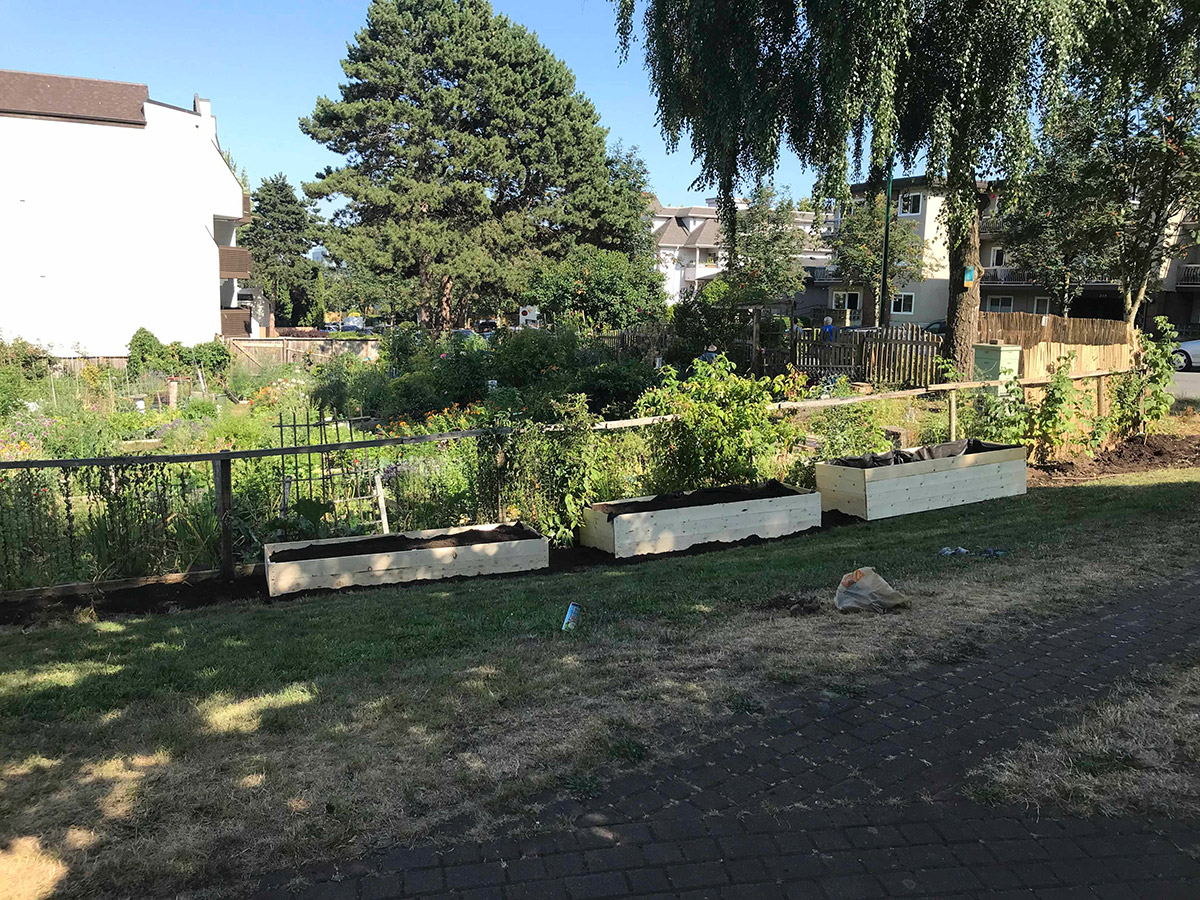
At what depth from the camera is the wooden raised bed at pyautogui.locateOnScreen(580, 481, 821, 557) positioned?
8484 millimetres

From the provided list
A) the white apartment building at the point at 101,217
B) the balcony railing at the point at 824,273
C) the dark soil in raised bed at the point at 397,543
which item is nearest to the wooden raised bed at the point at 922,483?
the dark soil in raised bed at the point at 397,543

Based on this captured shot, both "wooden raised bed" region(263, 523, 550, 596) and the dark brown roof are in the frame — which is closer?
"wooden raised bed" region(263, 523, 550, 596)

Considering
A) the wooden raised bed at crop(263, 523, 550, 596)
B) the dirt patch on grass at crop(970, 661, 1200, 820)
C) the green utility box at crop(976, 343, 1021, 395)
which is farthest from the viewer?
the green utility box at crop(976, 343, 1021, 395)

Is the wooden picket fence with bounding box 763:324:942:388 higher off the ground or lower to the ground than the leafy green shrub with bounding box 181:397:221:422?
higher

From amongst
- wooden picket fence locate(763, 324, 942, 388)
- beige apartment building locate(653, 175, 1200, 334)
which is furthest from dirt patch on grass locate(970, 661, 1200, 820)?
beige apartment building locate(653, 175, 1200, 334)

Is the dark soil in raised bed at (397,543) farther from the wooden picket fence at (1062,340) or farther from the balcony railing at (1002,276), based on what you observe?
the balcony railing at (1002,276)

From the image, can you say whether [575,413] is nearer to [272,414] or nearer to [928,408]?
[928,408]

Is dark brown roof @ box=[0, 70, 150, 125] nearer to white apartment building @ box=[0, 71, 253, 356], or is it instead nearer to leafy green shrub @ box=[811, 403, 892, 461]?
white apartment building @ box=[0, 71, 253, 356]

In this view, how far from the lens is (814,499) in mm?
9320

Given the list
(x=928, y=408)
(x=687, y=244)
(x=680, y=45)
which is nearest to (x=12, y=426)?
(x=680, y=45)

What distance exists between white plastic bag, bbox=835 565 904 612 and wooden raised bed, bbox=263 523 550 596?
3001mm

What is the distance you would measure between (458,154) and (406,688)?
46346mm

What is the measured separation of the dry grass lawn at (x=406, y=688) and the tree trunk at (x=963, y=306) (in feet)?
30.0

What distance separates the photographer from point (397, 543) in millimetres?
7965
